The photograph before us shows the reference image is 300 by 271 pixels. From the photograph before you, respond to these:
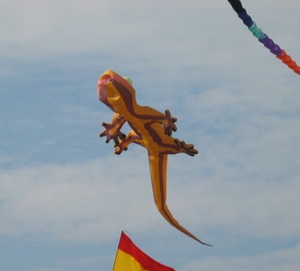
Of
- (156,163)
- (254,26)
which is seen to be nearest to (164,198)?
(156,163)

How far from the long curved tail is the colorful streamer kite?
14.1 ft

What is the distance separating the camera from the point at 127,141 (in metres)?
33.2

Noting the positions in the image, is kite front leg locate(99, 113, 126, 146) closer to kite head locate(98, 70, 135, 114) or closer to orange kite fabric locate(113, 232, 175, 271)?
kite head locate(98, 70, 135, 114)

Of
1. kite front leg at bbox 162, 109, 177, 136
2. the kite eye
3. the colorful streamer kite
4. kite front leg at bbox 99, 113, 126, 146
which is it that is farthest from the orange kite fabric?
the colorful streamer kite

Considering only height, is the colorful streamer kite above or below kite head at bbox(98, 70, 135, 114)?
above

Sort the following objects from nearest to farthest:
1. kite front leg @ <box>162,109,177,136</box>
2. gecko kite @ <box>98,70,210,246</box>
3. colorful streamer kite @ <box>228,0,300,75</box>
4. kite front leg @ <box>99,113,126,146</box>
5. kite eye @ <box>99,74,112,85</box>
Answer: colorful streamer kite @ <box>228,0,300,75</box> < kite eye @ <box>99,74,112,85</box> < gecko kite @ <box>98,70,210,246</box> < kite front leg @ <box>162,109,177,136</box> < kite front leg @ <box>99,113,126,146</box>

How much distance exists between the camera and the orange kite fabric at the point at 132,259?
36.7 m

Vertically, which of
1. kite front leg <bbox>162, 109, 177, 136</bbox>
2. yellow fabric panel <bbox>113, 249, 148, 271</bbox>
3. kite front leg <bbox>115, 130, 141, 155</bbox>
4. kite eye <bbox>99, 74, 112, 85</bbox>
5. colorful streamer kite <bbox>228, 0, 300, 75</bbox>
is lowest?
yellow fabric panel <bbox>113, 249, 148, 271</bbox>

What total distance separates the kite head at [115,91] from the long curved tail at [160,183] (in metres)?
2.16

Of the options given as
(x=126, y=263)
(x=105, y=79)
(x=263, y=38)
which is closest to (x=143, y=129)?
(x=105, y=79)

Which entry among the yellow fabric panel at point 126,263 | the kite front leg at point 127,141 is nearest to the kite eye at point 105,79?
the kite front leg at point 127,141

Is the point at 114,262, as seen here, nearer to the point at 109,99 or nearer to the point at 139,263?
the point at 139,263

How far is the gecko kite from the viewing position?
3150cm

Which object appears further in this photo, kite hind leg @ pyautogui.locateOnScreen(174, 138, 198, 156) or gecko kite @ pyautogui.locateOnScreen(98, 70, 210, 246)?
kite hind leg @ pyautogui.locateOnScreen(174, 138, 198, 156)
